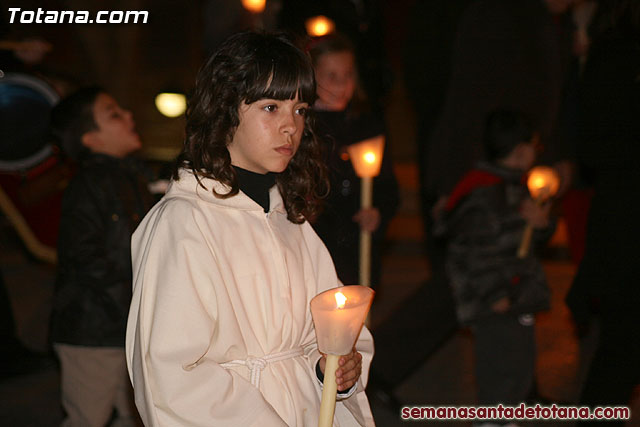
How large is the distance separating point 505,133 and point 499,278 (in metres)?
0.81

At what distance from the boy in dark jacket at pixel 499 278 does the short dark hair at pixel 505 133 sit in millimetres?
108

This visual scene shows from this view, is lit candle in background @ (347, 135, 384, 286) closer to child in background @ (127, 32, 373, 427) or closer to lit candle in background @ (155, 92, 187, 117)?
lit candle in background @ (155, 92, 187, 117)

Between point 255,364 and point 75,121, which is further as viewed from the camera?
point 75,121

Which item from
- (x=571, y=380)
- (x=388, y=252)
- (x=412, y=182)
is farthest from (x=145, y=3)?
(x=571, y=380)

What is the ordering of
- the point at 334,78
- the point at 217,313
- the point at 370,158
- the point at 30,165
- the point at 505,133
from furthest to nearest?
the point at 30,165 → the point at 505,133 → the point at 334,78 → the point at 370,158 → the point at 217,313

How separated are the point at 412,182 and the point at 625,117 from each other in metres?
6.44

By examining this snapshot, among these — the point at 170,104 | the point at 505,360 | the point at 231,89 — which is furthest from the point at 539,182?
the point at 231,89

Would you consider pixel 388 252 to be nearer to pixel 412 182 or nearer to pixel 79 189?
pixel 412 182

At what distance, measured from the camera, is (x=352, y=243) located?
15.2 ft

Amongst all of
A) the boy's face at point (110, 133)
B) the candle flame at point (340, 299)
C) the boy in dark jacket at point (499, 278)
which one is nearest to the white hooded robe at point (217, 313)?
the candle flame at point (340, 299)

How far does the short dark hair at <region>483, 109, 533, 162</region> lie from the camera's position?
478 cm

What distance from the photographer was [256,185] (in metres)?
2.69

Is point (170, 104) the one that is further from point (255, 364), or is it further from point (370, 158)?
point (255, 364)

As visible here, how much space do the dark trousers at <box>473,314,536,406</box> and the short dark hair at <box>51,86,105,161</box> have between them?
7.48ft
